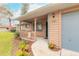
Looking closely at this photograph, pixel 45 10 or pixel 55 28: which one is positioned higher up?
pixel 45 10

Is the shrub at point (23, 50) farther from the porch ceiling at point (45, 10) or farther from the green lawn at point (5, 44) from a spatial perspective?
the porch ceiling at point (45, 10)

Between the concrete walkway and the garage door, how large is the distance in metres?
0.08

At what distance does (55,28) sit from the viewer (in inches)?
127

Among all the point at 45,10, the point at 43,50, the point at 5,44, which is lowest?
the point at 43,50

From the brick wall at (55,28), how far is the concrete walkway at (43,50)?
13 centimetres

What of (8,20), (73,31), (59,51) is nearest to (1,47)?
(8,20)

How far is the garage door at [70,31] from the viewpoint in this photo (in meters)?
3.12

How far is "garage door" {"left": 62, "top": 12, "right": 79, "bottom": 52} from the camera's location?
3.12 meters

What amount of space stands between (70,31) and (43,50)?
592mm

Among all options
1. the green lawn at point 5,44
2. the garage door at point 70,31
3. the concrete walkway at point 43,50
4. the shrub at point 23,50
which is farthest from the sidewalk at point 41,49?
the green lawn at point 5,44

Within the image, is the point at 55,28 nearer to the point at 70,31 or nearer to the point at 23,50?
the point at 70,31

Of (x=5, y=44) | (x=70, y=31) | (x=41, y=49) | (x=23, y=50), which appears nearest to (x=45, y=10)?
(x=70, y=31)

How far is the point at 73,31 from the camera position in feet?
Answer: 10.3

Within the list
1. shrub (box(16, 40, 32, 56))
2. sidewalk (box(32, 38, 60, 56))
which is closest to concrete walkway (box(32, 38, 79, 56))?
sidewalk (box(32, 38, 60, 56))
